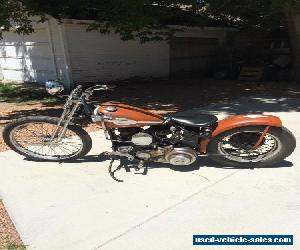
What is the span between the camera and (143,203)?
4.11 metres

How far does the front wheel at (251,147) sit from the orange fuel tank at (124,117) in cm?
85

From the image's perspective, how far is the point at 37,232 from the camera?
362cm

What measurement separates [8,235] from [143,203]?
4.63 feet

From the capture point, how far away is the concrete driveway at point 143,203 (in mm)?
3535

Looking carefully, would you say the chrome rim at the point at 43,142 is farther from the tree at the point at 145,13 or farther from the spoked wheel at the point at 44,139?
the tree at the point at 145,13

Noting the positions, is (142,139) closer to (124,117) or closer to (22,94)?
(124,117)

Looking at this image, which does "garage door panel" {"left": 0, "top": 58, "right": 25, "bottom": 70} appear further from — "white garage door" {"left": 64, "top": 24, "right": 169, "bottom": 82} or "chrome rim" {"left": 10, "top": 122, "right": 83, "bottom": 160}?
"chrome rim" {"left": 10, "top": 122, "right": 83, "bottom": 160}

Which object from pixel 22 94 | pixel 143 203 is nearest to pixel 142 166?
pixel 143 203

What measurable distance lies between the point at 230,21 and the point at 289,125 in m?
11.1

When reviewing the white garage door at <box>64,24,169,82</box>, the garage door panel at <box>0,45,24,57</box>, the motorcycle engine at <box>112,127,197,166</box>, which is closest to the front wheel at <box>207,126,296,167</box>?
the motorcycle engine at <box>112,127,197,166</box>

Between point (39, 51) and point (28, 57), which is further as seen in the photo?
point (28, 57)

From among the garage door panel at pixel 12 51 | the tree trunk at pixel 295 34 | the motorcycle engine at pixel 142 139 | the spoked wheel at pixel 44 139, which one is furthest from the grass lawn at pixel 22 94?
the tree trunk at pixel 295 34

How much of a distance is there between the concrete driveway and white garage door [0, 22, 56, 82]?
26.0ft

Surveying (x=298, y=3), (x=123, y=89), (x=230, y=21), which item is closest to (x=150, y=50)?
(x=123, y=89)
